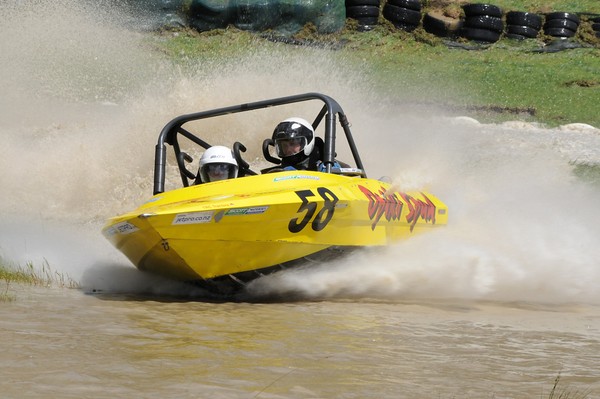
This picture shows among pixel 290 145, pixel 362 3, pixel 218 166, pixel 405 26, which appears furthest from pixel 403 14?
pixel 218 166

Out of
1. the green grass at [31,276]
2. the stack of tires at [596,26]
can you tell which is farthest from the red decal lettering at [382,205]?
the stack of tires at [596,26]

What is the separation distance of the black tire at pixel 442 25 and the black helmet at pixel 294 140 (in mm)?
17546

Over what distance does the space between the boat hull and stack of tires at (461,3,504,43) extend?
18093 mm

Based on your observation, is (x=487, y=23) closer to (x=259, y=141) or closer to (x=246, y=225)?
(x=259, y=141)

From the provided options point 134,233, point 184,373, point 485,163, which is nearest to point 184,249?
point 134,233

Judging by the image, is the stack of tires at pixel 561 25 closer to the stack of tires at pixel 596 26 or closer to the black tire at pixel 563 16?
the black tire at pixel 563 16

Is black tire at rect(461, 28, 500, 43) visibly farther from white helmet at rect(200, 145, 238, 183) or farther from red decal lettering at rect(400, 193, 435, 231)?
white helmet at rect(200, 145, 238, 183)

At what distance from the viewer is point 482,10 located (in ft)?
82.3

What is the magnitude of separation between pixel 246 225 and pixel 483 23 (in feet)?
64.4

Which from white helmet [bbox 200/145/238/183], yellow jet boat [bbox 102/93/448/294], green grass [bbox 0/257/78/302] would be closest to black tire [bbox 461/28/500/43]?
yellow jet boat [bbox 102/93/448/294]

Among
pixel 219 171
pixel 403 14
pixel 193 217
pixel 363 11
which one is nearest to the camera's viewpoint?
pixel 193 217

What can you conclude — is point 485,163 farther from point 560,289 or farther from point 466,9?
point 466,9

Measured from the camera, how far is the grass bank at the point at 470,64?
778 inches

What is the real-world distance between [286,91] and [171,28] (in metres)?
9.39
